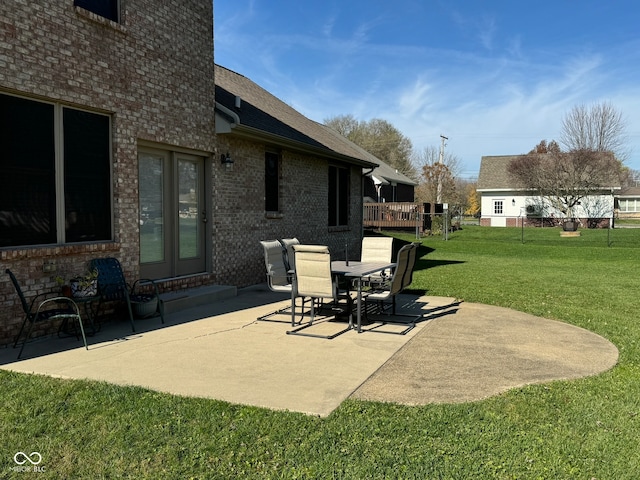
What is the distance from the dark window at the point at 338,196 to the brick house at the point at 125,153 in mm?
3117

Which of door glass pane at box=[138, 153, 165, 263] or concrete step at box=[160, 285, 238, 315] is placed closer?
concrete step at box=[160, 285, 238, 315]

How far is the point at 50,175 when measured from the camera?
20.7ft

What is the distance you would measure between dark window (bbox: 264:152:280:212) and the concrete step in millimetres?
2509

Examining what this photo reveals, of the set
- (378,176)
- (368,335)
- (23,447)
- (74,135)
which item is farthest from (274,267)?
(378,176)

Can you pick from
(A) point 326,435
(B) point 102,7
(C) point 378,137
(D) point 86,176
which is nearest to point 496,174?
(C) point 378,137

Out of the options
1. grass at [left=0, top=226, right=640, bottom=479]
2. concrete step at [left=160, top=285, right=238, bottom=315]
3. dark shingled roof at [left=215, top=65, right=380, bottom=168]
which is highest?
dark shingled roof at [left=215, top=65, right=380, bottom=168]

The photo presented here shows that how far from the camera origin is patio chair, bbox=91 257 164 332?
675 centimetres

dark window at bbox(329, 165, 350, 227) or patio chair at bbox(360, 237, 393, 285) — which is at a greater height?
dark window at bbox(329, 165, 350, 227)

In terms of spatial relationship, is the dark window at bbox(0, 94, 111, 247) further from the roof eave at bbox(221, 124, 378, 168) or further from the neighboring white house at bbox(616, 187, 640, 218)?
the neighboring white house at bbox(616, 187, 640, 218)

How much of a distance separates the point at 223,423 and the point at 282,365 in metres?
1.55

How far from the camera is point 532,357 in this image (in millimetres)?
5641

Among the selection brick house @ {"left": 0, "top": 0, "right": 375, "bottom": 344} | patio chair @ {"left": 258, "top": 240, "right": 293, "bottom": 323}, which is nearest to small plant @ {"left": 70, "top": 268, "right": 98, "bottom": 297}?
brick house @ {"left": 0, "top": 0, "right": 375, "bottom": 344}

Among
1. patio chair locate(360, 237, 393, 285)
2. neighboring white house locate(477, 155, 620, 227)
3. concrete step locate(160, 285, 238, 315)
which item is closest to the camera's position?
concrete step locate(160, 285, 238, 315)

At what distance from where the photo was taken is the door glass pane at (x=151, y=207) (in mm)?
7934
